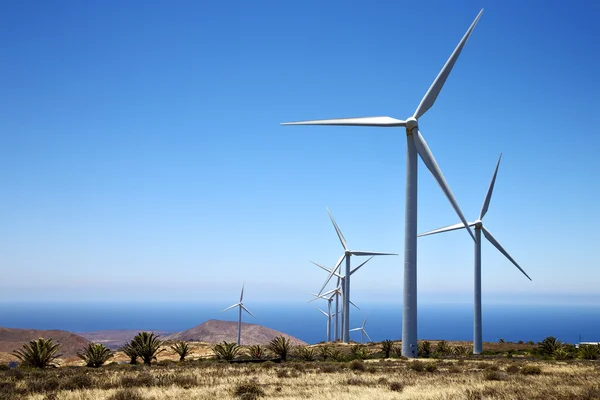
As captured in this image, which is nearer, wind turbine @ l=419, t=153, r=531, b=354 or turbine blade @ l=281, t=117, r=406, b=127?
turbine blade @ l=281, t=117, r=406, b=127

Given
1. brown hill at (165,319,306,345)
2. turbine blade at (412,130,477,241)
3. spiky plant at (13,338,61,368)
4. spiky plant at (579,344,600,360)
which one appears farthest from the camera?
brown hill at (165,319,306,345)

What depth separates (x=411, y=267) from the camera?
37.0 m

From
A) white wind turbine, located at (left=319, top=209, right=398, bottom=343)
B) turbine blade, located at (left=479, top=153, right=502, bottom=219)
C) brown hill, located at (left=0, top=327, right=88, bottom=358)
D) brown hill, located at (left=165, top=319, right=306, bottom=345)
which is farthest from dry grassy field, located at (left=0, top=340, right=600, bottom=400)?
brown hill, located at (left=165, top=319, right=306, bottom=345)

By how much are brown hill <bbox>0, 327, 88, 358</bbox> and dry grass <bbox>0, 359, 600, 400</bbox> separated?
7685cm

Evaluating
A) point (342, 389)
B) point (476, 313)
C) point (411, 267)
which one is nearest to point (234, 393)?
point (342, 389)

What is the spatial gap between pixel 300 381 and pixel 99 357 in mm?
16851

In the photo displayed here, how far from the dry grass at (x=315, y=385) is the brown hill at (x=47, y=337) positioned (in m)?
76.9

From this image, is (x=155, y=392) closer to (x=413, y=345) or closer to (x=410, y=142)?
(x=413, y=345)

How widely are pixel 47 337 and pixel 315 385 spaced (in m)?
96.0

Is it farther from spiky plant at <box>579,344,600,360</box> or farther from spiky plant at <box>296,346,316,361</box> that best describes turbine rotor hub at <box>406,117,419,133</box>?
spiky plant at <box>579,344,600,360</box>

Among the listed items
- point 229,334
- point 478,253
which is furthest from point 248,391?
point 229,334

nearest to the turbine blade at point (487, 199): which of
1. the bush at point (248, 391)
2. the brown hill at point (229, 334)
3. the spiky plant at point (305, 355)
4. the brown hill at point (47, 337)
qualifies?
the spiky plant at point (305, 355)

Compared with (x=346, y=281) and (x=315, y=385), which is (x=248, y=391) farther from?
(x=346, y=281)

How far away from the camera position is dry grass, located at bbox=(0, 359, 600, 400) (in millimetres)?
18375
